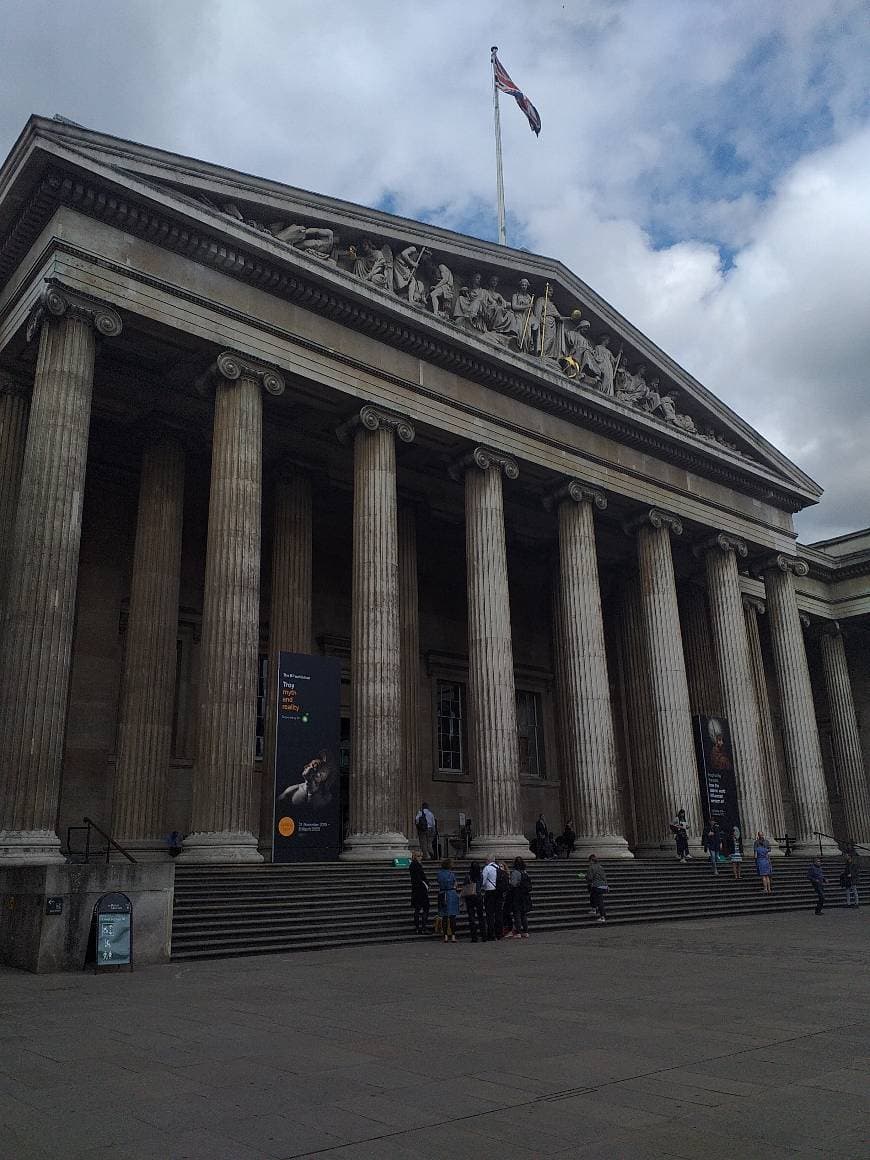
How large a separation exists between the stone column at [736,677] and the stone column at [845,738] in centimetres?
861

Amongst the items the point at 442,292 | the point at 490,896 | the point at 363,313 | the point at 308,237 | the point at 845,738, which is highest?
the point at 442,292

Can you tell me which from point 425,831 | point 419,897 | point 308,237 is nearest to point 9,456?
point 308,237

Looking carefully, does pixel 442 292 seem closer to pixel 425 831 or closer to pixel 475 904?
pixel 425 831

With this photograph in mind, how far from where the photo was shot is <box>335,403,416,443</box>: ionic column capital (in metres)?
21.9

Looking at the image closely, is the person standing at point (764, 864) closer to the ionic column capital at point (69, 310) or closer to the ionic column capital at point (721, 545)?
the ionic column capital at point (721, 545)

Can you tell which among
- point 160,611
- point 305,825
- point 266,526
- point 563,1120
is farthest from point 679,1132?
point 266,526

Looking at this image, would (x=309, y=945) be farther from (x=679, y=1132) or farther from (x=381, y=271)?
(x=381, y=271)

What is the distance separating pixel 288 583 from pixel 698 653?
17168mm

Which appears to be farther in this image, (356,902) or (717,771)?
(717,771)

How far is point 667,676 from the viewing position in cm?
2756

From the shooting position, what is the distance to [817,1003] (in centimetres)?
882

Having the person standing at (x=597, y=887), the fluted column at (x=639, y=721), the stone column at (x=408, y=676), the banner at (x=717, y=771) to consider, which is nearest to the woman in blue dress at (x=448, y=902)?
the person standing at (x=597, y=887)

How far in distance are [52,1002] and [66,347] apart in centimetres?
1195

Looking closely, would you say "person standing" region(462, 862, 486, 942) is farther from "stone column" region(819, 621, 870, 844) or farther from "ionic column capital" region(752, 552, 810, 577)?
"stone column" region(819, 621, 870, 844)
